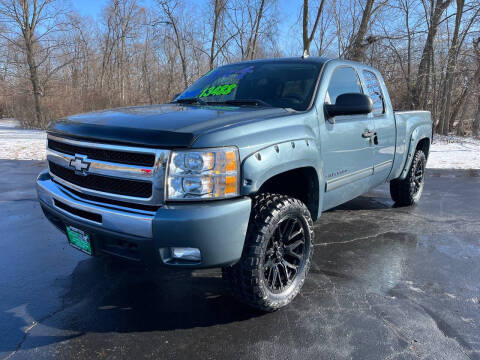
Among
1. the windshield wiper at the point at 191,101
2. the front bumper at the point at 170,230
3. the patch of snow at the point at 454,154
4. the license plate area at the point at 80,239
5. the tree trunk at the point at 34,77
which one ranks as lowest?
the patch of snow at the point at 454,154

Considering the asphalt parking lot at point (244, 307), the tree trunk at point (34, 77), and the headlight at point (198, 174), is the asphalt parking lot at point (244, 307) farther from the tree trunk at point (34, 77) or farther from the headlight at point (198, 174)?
the tree trunk at point (34, 77)

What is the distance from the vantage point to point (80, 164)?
97.7 inches

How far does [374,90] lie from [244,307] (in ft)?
9.74

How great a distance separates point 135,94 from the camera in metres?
29.0

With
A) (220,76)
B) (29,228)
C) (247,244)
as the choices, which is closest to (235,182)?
(247,244)

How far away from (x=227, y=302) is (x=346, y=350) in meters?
0.94

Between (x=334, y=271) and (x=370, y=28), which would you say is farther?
(x=370, y=28)

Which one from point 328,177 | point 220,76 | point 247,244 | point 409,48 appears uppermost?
point 409,48

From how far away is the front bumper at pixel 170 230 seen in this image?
2094mm

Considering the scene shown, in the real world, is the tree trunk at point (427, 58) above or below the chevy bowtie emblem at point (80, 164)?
above

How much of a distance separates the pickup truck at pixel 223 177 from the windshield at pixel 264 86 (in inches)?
0.7

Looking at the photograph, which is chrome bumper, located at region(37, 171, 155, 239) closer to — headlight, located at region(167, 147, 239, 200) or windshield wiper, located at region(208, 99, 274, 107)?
headlight, located at region(167, 147, 239, 200)

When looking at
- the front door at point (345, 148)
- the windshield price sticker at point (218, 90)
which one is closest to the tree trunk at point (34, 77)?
the windshield price sticker at point (218, 90)

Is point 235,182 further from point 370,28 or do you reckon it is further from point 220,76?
point 370,28
